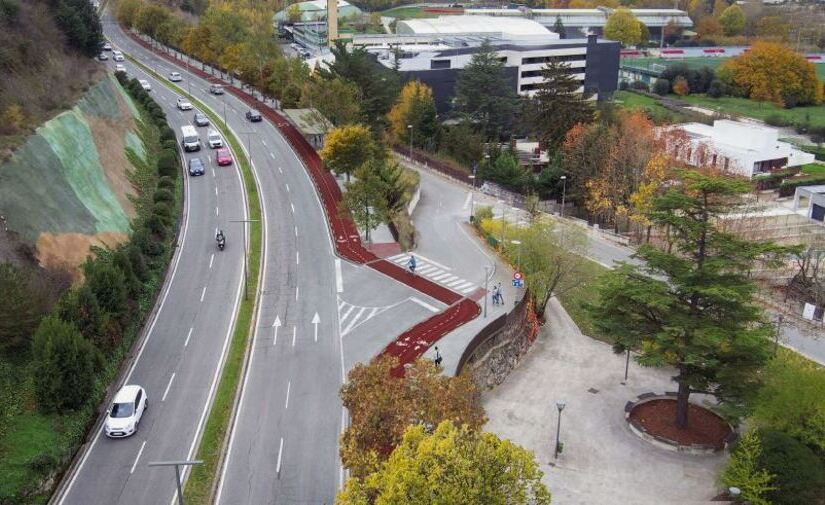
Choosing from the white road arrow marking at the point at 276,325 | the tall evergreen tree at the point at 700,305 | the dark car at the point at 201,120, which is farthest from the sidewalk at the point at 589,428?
the dark car at the point at 201,120

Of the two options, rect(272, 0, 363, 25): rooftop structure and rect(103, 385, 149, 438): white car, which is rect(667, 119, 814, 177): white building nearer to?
rect(103, 385, 149, 438): white car

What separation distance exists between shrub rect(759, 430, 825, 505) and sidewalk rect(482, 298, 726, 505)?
3.67 meters

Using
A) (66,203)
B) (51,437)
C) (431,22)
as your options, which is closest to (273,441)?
(51,437)

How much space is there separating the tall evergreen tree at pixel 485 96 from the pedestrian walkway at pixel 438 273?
4030 centimetres

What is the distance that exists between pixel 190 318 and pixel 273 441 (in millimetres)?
14226

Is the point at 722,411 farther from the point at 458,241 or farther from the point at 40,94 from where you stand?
the point at 40,94

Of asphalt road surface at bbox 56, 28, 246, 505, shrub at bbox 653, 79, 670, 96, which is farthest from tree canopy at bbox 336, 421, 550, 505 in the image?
shrub at bbox 653, 79, 670, 96

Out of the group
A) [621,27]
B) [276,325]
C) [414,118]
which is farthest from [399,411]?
[621,27]

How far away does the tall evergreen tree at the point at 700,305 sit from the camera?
3275 cm

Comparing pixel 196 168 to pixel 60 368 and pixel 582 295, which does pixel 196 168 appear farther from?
pixel 60 368

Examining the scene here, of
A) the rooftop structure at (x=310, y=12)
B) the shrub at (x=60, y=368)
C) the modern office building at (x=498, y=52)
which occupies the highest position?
the rooftop structure at (x=310, y=12)

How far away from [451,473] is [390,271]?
105 feet

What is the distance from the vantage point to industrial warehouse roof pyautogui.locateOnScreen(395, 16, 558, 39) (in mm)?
140375

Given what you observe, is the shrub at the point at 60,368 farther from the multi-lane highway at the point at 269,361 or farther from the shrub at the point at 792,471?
the shrub at the point at 792,471
